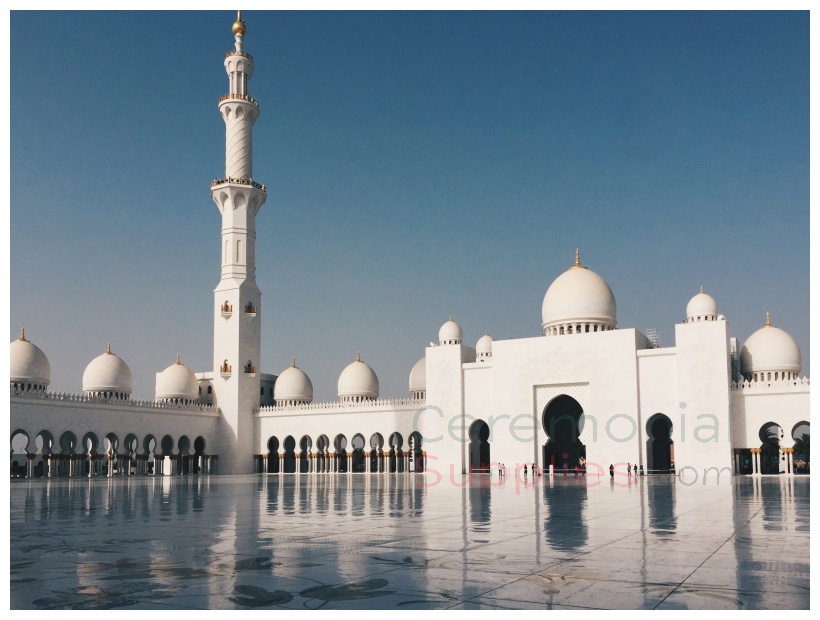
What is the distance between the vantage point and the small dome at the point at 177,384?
1250 inches

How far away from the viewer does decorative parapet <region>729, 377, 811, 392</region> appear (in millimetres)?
23750

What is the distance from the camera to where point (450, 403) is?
2791 centimetres

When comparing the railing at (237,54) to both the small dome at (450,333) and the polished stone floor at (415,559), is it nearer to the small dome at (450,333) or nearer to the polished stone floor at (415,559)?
the small dome at (450,333)

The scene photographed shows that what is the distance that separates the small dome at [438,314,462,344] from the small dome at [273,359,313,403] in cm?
665

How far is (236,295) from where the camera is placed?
99.5 ft

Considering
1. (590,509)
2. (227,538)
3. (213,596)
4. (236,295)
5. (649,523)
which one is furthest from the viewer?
(236,295)

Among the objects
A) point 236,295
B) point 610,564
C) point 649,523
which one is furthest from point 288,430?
point 610,564

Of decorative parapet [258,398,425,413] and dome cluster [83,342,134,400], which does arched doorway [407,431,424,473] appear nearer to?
decorative parapet [258,398,425,413]

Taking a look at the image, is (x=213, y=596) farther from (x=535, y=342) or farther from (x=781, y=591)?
(x=535, y=342)

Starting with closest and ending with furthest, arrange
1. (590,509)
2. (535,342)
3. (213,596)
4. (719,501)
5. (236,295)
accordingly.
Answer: (213,596) → (590,509) → (719,501) → (535,342) → (236,295)

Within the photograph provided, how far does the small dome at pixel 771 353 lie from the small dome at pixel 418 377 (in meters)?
11.8

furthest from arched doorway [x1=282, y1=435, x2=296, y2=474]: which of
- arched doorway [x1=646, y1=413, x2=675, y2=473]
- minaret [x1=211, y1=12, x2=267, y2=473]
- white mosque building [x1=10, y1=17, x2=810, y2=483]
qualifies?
arched doorway [x1=646, y1=413, x2=675, y2=473]
